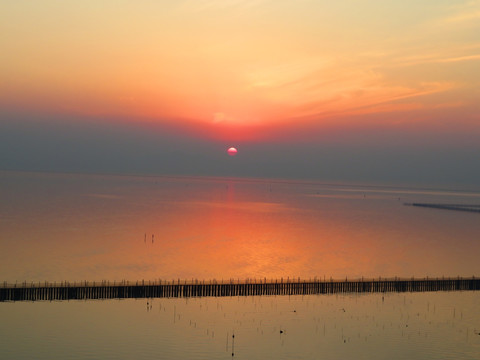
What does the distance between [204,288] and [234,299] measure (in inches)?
143

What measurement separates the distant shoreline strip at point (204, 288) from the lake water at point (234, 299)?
1368 mm

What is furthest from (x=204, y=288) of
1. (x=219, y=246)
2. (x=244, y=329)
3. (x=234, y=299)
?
(x=219, y=246)

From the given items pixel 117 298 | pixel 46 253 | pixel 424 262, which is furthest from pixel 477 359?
pixel 46 253

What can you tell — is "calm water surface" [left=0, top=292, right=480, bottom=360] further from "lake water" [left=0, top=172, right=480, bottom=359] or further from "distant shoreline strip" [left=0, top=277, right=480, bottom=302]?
→ "distant shoreline strip" [left=0, top=277, right=480, bottom=302]

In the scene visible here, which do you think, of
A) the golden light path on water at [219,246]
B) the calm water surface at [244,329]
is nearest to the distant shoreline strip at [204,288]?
the calm water surface at [244,329]

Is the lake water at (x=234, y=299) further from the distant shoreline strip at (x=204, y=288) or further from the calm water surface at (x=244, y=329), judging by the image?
the distant shoreline strip at (x=204, y=288)

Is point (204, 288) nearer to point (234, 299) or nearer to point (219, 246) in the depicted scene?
point (234, 299)

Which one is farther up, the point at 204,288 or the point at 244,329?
the point at 204,288

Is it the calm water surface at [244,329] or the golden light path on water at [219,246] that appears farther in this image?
the golden light path on water at [219,246]

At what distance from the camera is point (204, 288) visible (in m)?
Result: 58.5

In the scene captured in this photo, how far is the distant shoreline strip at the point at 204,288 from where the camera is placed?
2135 inches

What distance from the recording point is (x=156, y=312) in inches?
2032

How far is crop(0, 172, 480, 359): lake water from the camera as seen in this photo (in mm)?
43812

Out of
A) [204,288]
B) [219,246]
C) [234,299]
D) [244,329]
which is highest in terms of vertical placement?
[219,246]
